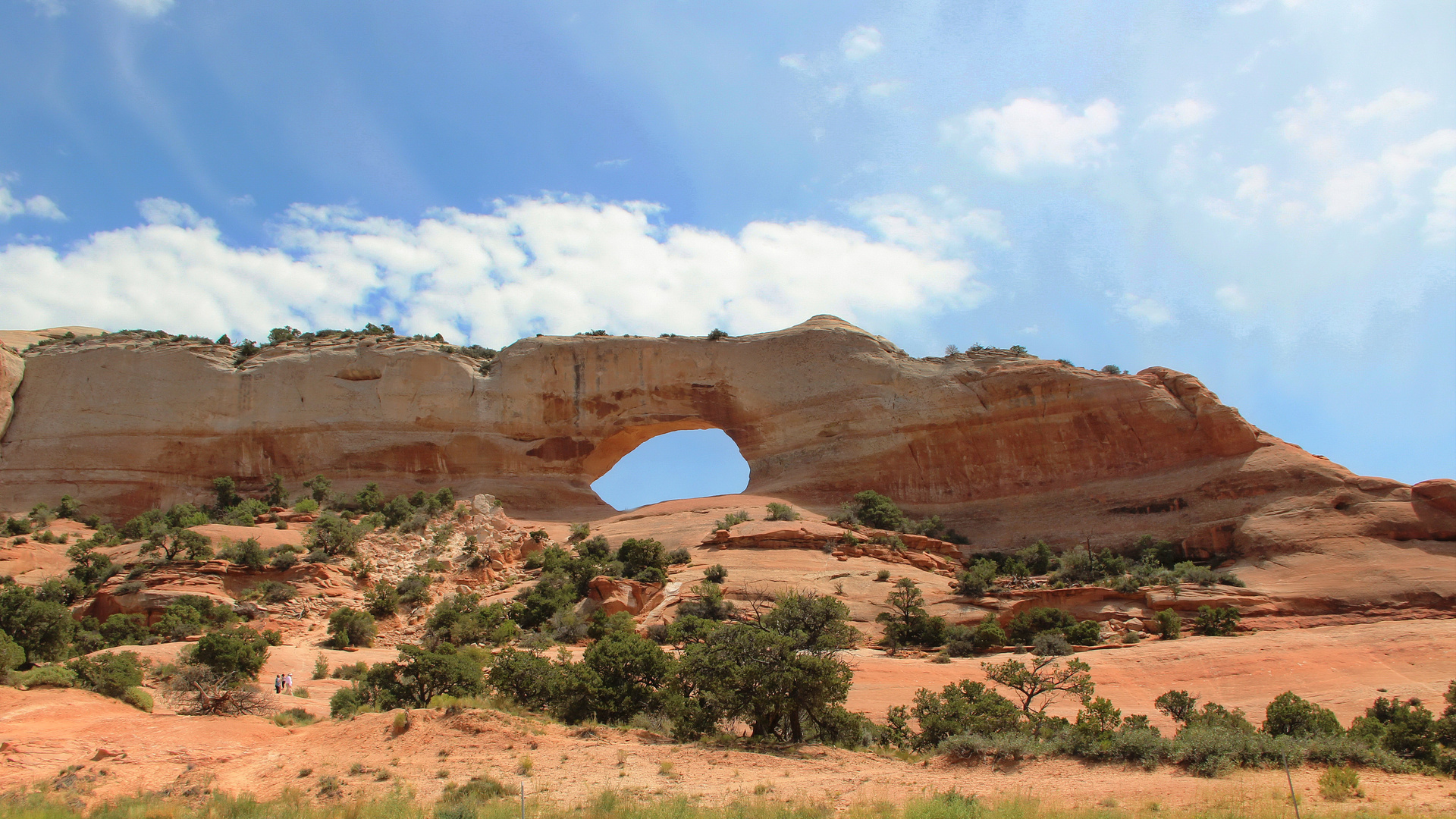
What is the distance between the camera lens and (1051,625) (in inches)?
908

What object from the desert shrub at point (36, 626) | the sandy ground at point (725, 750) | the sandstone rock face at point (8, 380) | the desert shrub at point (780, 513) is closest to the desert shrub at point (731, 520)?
the desert shrub at point (780, 513)

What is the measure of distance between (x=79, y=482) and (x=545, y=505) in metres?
20.4

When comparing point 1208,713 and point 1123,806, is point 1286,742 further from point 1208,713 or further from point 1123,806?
point 1123,806

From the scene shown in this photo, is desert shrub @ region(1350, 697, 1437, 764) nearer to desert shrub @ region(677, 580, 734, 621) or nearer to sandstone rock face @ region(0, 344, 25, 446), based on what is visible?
desert shrub @ region(677, 580, 734, 621)

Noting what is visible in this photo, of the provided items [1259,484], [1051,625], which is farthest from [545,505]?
[1259,484]

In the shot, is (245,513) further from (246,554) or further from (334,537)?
(246,554)

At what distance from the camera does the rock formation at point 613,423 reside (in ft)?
120

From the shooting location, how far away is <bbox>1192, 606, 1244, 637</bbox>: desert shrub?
73.4 feet

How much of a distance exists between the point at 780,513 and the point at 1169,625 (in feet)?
49.1

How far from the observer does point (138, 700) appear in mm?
14773

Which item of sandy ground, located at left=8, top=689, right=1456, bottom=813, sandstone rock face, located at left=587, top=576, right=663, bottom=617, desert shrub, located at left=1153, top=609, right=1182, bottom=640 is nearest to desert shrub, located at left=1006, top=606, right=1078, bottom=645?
desert shrub, located at left=1153, top=609, right=1182, bottom=640

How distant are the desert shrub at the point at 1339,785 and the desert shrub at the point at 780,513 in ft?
76.9

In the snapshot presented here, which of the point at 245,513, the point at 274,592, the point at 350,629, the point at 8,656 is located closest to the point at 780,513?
the point at 350,629

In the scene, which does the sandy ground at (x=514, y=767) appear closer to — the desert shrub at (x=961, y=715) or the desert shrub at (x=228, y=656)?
the desert shrub at (x=961, y=715)
